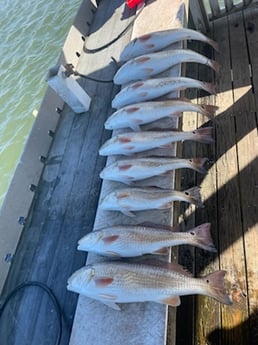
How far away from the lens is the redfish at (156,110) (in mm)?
3049

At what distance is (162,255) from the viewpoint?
7.81 ft

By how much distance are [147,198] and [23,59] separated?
5546mm

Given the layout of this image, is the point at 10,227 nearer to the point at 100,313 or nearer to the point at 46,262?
the point at 46,262

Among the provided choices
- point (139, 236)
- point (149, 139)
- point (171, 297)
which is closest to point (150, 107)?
point (149, 139)

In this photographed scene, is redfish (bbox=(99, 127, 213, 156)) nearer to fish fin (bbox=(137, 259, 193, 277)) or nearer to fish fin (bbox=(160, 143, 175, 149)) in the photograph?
fish fin (bbox=(160, 143, 175, 149))

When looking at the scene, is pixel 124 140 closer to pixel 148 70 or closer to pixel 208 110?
pixel 208 110

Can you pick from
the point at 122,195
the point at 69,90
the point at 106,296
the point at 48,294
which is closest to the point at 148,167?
the point at 122,195

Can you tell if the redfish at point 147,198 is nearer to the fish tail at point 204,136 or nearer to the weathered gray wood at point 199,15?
the fish tail at point 204,136

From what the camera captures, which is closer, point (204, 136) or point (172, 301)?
point (172, 301)

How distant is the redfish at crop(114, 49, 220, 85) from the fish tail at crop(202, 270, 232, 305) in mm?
2144

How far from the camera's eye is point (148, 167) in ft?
9.04

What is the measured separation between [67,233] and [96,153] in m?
0.93

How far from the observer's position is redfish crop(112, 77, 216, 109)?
10.5 ft

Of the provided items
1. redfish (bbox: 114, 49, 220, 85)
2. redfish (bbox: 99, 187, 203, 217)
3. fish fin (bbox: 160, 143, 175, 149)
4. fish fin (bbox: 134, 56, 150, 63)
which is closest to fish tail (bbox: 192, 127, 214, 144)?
fish fin (bbox: 160, 143, 175, 149)
